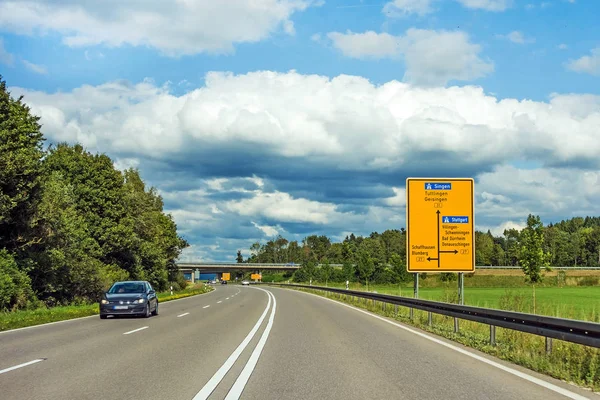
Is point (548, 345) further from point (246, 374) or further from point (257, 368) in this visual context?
point (246, 374)

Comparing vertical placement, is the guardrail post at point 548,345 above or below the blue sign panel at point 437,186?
below

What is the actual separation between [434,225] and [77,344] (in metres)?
15.0

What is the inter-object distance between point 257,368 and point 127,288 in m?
16.0

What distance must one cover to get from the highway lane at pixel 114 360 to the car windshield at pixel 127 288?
547cm

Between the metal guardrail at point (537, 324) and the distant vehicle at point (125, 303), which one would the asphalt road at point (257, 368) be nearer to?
the metal guardrail at point (537, 324)

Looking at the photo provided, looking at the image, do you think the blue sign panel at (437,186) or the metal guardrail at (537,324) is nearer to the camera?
the metal guardrail at (537,324)

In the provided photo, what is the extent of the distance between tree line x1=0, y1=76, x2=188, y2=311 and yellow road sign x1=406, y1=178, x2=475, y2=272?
55.2 ft

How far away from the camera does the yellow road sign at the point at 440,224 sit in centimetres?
2439

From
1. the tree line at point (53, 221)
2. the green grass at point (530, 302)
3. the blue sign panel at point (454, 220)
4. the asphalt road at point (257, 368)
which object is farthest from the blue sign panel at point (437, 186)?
the tree line at point (53, 221)

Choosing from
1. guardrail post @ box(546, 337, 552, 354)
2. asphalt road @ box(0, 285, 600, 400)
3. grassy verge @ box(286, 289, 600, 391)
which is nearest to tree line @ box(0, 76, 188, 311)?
asphalt road @ box(0, 285, 600, 400)

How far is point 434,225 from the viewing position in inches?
972

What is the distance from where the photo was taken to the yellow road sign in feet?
80.0

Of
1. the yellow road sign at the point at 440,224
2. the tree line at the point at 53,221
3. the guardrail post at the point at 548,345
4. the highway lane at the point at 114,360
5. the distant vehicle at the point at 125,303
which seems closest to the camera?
the highway lane at the point at 114,360

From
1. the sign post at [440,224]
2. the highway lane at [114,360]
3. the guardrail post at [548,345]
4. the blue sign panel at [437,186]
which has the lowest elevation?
the highway lane at [114,360]
